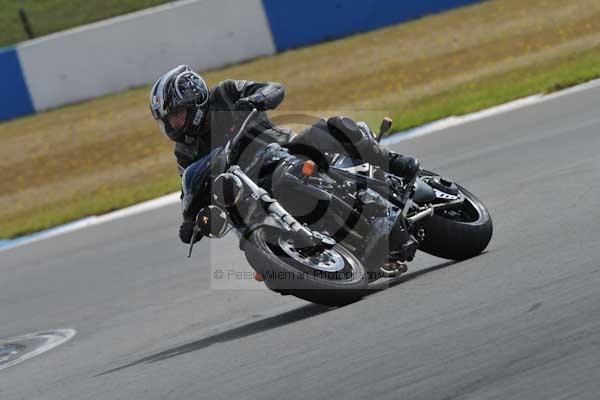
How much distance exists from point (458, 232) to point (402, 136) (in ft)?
21.4

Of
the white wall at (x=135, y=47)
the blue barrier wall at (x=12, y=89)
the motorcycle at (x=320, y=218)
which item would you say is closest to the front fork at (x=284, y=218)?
the motorcycle at (x=320, y=218)

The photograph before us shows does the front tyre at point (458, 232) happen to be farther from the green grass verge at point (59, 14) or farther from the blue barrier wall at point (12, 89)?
the green grass verge at point (59, 14)

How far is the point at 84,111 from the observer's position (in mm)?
20891

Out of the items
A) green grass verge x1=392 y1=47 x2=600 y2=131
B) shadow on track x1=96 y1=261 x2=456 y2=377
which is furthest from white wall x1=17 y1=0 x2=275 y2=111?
shadow on track x1=96 y1=261 x2=456 y2=377

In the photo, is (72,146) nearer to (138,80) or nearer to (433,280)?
(138,80)

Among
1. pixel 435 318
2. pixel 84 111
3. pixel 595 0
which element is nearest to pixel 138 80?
pixel 84 111

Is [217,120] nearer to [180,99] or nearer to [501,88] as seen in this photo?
[180,99]

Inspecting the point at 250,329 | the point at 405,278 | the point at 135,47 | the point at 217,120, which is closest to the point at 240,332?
the point at 250,329

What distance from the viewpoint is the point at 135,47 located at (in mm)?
21125

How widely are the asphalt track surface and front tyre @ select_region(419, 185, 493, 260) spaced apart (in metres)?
0.12

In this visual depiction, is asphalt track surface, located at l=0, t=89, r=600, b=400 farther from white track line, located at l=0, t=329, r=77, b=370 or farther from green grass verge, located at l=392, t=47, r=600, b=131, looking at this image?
green grass verge, located at l=392, t=47, r=600, b=131

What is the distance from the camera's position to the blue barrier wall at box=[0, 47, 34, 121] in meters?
20.7

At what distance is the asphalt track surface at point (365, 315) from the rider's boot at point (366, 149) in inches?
27.0

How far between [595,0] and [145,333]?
1650cm
